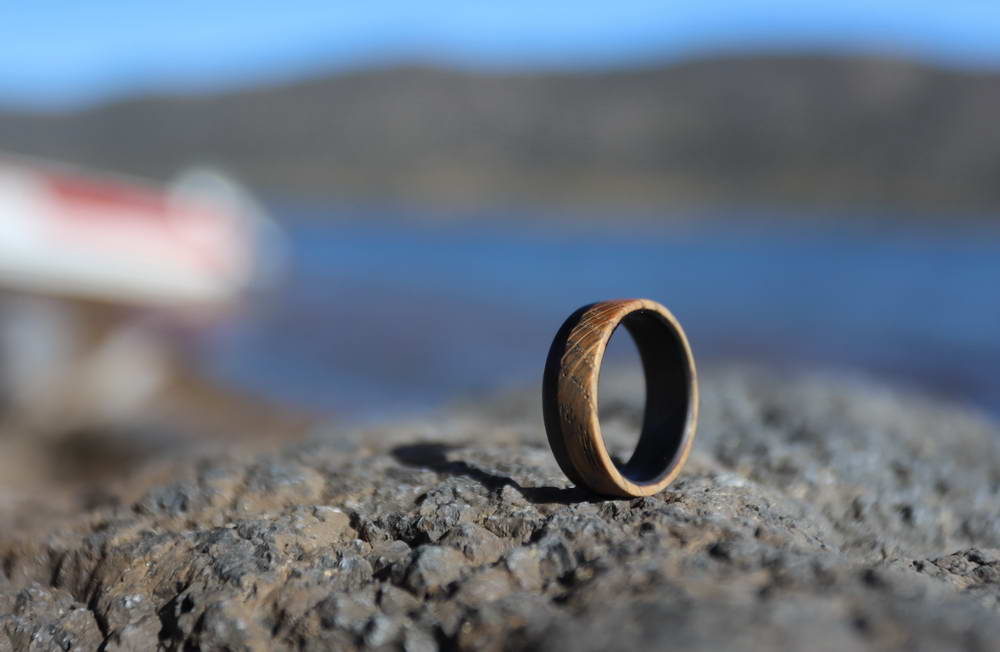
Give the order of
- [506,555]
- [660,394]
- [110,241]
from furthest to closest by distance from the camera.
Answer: [110,241], [660,394], [506,555]

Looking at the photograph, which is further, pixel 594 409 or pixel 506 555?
pixel 594 409

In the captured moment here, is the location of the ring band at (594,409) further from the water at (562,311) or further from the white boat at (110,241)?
the white boat at (110,241)

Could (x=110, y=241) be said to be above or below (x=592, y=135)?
below

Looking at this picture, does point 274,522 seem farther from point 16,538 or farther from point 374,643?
point 16,538

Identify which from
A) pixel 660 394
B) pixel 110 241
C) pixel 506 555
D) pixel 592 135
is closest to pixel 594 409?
pixel 506 555

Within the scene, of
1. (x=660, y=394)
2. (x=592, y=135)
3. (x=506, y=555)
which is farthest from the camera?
(x=592, y=135)

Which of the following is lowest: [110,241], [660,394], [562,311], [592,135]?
[562,311]

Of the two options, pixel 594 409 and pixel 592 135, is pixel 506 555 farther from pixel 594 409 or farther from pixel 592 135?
pixel 592 135

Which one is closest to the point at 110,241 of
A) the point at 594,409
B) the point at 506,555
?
the point at 594,409
